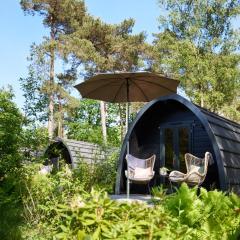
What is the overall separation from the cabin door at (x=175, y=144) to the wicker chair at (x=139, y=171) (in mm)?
1017

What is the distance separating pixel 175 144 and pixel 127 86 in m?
3.70

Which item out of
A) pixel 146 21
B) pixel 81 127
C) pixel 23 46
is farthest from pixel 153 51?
pixel 81 127

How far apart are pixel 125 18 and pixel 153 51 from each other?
2.90m

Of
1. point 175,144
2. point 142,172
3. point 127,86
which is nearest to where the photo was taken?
point 127,86

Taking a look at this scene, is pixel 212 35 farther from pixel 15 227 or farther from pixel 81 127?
pixel 15 227

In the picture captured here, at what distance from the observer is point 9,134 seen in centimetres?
765

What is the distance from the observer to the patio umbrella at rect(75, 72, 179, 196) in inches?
313

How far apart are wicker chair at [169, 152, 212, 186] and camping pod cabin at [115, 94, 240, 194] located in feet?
1.34

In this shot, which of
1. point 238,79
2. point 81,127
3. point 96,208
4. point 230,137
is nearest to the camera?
point 96,208

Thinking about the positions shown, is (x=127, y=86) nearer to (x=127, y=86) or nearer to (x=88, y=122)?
(x=127, y=86)

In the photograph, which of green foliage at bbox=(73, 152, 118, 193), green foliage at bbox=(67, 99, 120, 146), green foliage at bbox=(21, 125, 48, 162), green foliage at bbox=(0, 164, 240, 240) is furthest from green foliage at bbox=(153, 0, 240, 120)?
green foliage at bbox=(0, 164, 240, 240)

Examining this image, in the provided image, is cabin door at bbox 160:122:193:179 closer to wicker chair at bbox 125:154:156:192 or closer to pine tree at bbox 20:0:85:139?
wicker chair at bbox 125:154:156:192

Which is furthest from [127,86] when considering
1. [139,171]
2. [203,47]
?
[203,47]

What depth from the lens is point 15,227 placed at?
558 cm
